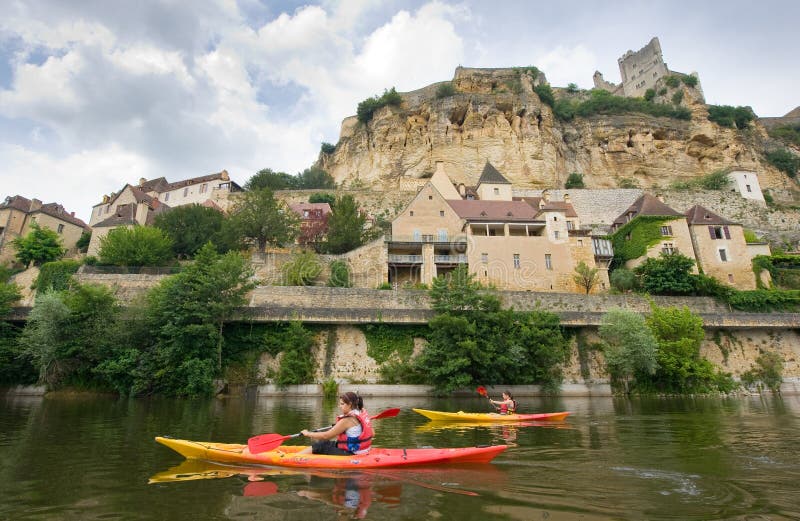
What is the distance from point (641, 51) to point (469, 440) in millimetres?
91113

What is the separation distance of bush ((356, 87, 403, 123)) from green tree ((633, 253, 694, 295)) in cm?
4005

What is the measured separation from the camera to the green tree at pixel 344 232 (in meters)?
34.1

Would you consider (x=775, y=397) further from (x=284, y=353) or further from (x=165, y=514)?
(x=165, y=514)

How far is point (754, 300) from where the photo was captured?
92.6ft

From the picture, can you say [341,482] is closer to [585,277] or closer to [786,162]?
[585,277]

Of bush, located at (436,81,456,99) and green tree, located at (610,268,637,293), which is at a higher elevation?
bush, located at (436,81,456,99)

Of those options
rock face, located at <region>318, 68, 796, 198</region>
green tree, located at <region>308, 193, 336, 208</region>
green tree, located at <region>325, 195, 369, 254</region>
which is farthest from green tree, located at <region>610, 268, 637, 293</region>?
green tree, located at <region>308, 193, 336, 208</region>

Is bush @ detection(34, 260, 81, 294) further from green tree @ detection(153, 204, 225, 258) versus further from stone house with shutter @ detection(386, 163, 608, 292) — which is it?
stone house with shutter @ detection(386, 163, 608, 292)

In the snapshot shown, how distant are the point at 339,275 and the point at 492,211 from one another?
1438 cm

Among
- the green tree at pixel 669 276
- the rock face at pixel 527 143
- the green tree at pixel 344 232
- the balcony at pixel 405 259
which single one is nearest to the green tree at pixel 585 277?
the green tree at pixel 669 276

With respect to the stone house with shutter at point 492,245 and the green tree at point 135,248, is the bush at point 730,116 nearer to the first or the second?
the stone house with shutter at point 492,245

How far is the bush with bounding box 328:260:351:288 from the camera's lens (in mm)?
30550

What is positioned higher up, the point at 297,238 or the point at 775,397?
the point at 297,238

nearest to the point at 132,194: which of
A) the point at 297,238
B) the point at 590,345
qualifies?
the point at 297,238
